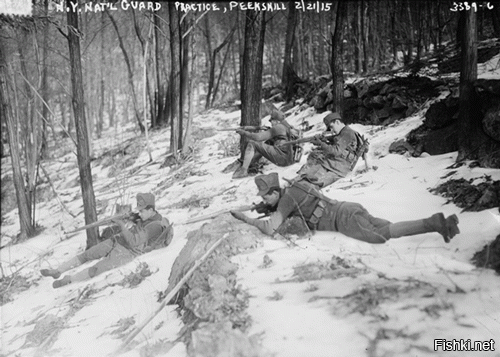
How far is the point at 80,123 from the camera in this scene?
17.3 ft

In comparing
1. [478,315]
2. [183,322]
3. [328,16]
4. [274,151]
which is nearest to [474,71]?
[274,151]

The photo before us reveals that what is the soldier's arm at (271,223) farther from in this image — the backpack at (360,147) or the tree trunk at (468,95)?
the tree trunk at (468,95)

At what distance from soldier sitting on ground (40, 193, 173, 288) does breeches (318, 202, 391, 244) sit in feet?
7.37

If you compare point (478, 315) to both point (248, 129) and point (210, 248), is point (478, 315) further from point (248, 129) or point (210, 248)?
point (248, 129)

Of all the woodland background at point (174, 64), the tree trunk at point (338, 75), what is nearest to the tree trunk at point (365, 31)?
the woodland background at point (174, 64)

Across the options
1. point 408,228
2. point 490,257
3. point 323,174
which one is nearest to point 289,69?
point 323,174

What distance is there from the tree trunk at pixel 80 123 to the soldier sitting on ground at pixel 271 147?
2.49 meters

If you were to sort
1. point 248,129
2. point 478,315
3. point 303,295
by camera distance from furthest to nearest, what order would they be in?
point 248,129
point 303,295
point 478,315

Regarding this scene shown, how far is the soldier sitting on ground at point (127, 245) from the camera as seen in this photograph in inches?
172

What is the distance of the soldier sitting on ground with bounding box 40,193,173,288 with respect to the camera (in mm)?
4367

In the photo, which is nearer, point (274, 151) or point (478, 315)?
point (478, 315)

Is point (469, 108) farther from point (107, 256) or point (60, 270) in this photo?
point (60, 270)

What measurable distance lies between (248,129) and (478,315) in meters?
5.14

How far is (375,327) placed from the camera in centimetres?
199
